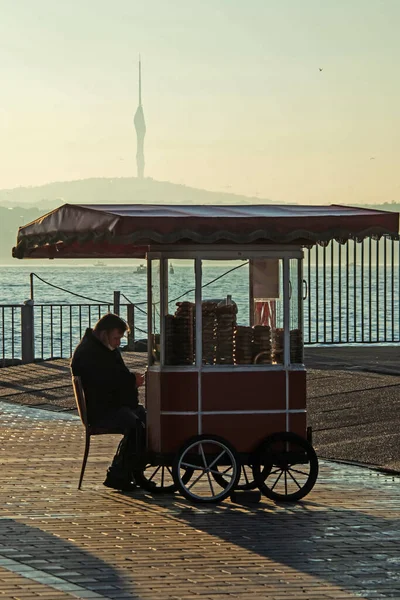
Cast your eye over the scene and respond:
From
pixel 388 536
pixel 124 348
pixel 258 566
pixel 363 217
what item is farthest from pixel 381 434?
pixel 124 348

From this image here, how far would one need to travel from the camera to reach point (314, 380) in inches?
779

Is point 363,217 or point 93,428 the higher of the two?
point 363,217

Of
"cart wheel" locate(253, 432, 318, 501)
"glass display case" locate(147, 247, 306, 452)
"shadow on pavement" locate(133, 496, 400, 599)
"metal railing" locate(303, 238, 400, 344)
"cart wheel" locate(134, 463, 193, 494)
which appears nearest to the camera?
"shadow on pavement" locate(133, 496, 400, 599)

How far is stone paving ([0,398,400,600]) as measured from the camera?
757 cm

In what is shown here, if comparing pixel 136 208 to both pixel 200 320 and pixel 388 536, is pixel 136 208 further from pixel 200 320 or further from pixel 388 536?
pixel 388 536

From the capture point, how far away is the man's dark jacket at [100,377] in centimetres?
1111

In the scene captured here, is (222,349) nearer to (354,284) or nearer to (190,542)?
(190,542)

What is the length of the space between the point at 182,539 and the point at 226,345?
2.24 m

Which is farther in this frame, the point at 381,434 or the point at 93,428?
the point at 381,434

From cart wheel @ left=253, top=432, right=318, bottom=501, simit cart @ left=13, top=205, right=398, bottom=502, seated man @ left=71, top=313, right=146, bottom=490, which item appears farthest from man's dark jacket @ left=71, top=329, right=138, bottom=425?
cart wheel @ left=253, top=432, right=318, bottom=501

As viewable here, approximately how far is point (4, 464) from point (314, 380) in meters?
7.89

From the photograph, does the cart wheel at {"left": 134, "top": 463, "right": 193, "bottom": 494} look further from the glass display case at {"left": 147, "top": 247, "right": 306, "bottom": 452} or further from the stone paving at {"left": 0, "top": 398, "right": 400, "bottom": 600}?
the glass display case at {"left": 147, "top": 247, "right": 306, "bottom": 452}

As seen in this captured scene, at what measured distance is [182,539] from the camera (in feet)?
29.6

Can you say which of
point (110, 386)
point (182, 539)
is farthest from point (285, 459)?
point (182, 539)
